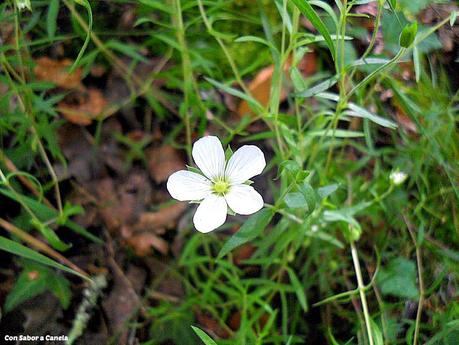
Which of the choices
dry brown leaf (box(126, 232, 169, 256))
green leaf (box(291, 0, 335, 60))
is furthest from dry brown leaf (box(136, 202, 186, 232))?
green leaf (box(291, 0, 335, 60))

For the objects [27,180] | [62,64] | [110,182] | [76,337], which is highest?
[62,64]

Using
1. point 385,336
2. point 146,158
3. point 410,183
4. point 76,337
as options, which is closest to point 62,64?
point 146,158

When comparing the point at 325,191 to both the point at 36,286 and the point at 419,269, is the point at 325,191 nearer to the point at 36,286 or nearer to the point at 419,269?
the point at 419,269

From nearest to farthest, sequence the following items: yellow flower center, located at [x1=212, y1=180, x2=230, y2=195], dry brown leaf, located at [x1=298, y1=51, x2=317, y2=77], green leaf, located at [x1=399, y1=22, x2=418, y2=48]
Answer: green leaf, located at [x1=399, y1=22, x2=418, y2=48] < yellow flower center, located at [x1=212, y1=180, x2=230, y2=195] < dry brown leaf, located at [x1=298, y1=51, x2=317, y2=77]

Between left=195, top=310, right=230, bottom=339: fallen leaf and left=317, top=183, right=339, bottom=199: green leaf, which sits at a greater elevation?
left=317, top=183, right=339, bottom=199: green leaf

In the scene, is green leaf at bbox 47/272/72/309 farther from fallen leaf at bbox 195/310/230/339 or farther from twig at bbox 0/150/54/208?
fallen leaf at bbox 195/310/230/339

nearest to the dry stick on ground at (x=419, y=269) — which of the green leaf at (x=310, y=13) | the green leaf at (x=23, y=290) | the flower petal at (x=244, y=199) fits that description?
the flower petal at (x=244, y=199)

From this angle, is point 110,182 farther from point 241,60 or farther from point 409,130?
point 409,130
